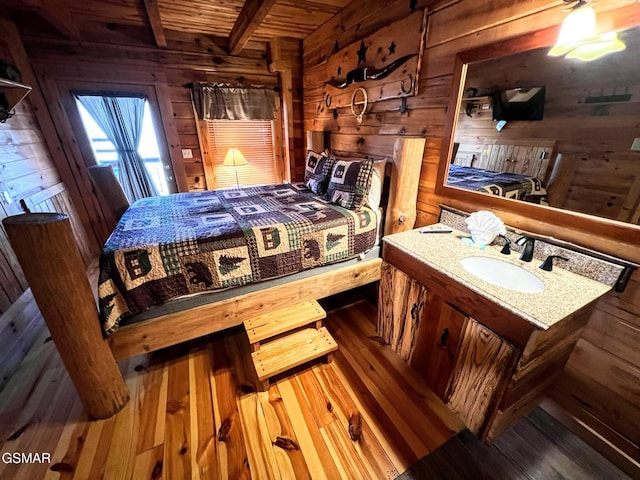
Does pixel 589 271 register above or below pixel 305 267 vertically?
above

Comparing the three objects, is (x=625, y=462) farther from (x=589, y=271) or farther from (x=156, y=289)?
(x=156, y=289)

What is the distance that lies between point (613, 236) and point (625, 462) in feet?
3.36

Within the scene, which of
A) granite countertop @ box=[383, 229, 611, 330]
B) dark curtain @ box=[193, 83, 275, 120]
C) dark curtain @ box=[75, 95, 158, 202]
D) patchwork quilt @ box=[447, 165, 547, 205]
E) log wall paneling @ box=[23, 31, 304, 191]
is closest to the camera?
granite countertop @ box=[383, 229, 611, 330]

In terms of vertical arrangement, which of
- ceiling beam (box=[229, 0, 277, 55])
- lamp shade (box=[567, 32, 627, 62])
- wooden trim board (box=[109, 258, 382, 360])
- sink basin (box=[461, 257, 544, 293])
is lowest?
wooden trim board (box=[109, 258, 382, 360])

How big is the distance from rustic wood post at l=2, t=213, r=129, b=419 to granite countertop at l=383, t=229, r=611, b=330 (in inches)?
59.7

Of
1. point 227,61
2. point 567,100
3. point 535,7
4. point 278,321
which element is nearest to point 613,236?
point 567,100

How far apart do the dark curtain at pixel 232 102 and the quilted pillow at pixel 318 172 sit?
4.29ft

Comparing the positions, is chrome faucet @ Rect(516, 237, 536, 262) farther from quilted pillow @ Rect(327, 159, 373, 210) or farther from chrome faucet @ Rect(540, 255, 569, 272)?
quilted pillow @ Rect(327, 159, 373, 210)

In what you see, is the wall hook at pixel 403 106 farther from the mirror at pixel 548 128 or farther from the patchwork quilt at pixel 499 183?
the patchwork quilt at pixel 499 183

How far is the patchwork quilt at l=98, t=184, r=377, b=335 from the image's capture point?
124 centimetres

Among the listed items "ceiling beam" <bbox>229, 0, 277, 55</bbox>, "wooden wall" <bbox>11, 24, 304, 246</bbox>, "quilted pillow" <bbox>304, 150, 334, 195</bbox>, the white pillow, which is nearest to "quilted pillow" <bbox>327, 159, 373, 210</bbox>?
the white pillow

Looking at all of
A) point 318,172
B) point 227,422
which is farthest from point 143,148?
point 227,422

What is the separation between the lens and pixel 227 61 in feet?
10.0

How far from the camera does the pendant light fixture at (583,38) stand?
865 millimetres
